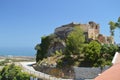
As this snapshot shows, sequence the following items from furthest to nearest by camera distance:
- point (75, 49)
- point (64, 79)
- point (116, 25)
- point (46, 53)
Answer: point (46, 53) → point (116, 25) → point (75, 49) → point (64, 79)

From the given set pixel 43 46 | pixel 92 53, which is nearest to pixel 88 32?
pixel 43 46

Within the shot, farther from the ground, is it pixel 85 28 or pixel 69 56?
pixel 85 28

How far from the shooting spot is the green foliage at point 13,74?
38706mm

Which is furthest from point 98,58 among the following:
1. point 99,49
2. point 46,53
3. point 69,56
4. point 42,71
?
point 46,53

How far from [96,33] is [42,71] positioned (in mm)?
16703

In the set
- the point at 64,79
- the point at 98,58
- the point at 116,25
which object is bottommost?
the point at 64,79

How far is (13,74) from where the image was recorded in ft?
132

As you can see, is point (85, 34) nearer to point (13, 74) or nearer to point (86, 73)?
point (13, 74)

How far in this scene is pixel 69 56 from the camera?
4284 cm

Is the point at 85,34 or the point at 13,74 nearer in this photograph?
the point at 13,74

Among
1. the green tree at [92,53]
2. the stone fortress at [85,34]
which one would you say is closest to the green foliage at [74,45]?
the green tree at [92,53]

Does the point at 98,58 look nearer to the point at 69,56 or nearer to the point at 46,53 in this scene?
the point at 69,56

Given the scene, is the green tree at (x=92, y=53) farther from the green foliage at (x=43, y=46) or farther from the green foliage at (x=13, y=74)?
the green foliage at (x=43, y=46)

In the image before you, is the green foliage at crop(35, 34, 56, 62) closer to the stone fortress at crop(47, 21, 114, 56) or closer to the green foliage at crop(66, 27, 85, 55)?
the stone fortress at crop(47, 21, 114, 56)
